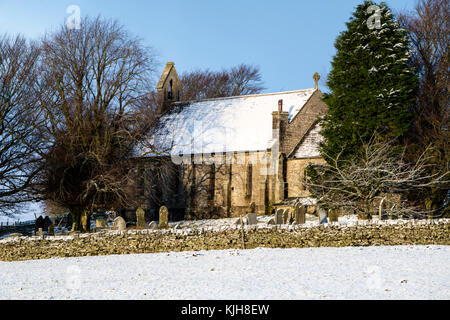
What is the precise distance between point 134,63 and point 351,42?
505 inches

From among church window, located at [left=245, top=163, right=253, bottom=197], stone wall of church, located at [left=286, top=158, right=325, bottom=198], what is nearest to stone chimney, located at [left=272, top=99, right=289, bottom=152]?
stone wall of church, located at [left=286, top=158, right=325, bottom=198]

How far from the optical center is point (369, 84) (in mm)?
30719

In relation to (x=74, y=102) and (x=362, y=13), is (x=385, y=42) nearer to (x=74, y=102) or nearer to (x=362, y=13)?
(x=362, y=13)

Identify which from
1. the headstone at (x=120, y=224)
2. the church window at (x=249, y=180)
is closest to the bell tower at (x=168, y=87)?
the church window at (x=249, y=180)

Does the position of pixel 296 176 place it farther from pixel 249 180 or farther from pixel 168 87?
pixel 168 87

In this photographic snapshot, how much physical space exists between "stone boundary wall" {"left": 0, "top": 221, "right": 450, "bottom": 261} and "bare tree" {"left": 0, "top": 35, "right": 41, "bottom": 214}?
885 cm

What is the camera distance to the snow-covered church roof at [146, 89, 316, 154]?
41.4 m

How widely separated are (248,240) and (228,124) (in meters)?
25.0

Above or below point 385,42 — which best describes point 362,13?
above

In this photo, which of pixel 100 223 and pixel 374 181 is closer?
pixel 374 181

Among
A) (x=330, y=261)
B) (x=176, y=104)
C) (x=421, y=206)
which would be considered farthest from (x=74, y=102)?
(x=330, y=261)

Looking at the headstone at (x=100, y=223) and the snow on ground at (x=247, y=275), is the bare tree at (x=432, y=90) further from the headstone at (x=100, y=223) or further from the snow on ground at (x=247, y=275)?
the headstone at (x=100, y=223)

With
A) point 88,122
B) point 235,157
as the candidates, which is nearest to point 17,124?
point 88,122
